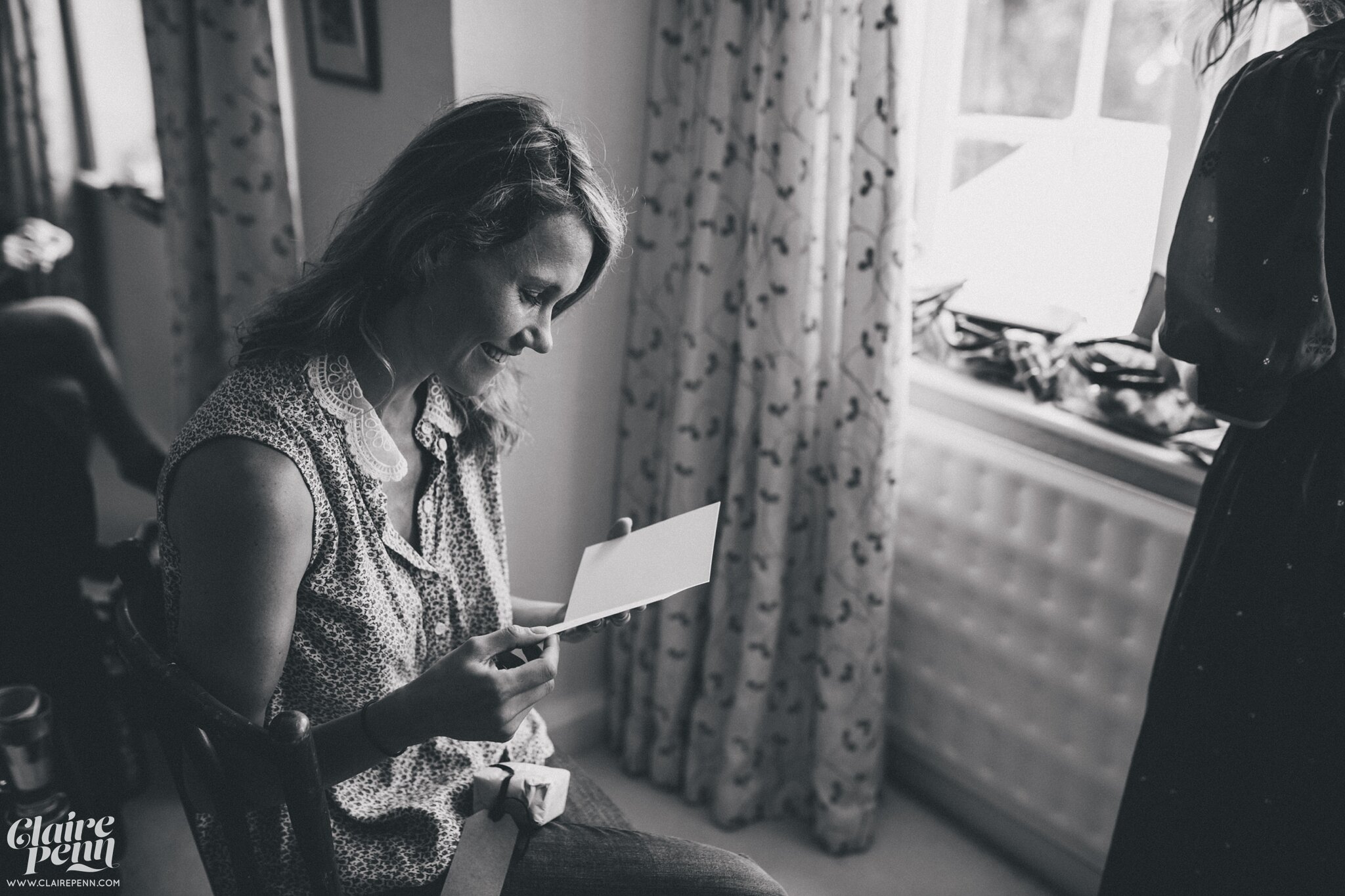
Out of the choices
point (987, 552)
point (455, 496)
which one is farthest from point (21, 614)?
point (987, 552)

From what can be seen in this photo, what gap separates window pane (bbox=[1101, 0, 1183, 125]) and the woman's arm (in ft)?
4.50

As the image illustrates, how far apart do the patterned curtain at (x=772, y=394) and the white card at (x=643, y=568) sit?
2.14 ft

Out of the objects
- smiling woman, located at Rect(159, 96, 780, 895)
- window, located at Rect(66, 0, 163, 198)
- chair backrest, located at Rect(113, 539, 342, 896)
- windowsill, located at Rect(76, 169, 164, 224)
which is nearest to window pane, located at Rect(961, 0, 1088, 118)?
smiling woman, located at Rect(159, 96, 780, 895)

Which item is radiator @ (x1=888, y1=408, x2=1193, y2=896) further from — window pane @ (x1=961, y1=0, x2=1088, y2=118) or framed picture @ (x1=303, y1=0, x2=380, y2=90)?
framed picture @ (x1=303, y1=0, x2=380, y2=90)

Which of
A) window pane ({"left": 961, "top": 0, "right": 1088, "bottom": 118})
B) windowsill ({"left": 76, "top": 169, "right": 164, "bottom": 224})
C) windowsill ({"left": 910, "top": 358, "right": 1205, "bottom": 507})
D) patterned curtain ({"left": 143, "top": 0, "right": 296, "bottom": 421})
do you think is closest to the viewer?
windowsill ({"left": 910, "top": 358, "right": 1205, "bottom": 507})

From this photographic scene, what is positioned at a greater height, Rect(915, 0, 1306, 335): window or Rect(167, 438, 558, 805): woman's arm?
Rect(915, 0, 1306, 335): window

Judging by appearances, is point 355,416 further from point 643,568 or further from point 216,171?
point 216,171

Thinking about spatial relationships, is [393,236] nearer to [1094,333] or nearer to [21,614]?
[21,614]

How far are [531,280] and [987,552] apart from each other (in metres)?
1.01

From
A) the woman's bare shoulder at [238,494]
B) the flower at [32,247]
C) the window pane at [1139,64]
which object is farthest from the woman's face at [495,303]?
the flower at [32,247]

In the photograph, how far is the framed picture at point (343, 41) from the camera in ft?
6.07

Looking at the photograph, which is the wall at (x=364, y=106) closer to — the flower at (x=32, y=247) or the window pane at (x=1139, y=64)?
the window pane at (x=1139, y=64)

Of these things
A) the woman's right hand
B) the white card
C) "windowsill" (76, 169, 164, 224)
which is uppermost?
"windowsill" (76, 169, 164, 224)

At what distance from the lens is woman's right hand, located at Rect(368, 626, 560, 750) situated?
3.08 feet
